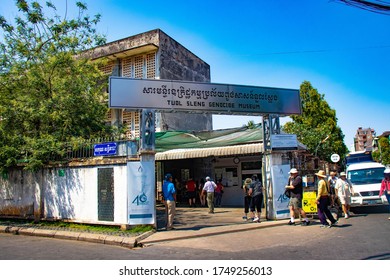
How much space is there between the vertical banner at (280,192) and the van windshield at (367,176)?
5.15m

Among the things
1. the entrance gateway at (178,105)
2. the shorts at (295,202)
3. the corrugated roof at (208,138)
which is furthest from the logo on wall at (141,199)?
the corrugated roof at (208,138)

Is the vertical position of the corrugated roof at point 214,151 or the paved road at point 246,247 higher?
the corrugated roof at point 214,151

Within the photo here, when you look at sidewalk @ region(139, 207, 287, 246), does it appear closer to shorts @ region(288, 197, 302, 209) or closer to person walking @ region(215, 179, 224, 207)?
shorts @ region(288, 197, 302, 209)

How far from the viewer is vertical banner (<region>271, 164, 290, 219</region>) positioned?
35.8 feet

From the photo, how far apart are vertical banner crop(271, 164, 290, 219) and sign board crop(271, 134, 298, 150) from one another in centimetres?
70

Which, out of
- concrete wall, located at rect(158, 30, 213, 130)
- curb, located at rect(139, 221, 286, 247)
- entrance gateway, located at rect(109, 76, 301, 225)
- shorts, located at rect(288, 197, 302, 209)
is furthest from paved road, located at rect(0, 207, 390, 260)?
concrete wall, located at rect(158, 30, 213, 130)

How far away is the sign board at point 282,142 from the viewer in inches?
435

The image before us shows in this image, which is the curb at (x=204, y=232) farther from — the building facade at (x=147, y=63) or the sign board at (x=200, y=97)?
the building facade at (x=147, y=63)

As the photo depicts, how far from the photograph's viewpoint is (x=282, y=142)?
11125 millimetres

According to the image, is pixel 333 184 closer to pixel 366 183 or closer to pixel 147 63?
pixel 366 183

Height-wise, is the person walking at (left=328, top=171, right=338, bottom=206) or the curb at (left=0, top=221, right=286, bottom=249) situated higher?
the person walking at (left=328, top=171, right=338, bottom=206)

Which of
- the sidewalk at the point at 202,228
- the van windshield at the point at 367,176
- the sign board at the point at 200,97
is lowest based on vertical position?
the sidewalk at the point at 202,228

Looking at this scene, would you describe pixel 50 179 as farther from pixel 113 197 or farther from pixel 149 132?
pixel 149 132

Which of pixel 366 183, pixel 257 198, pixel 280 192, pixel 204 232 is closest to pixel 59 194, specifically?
pixel 204 232
